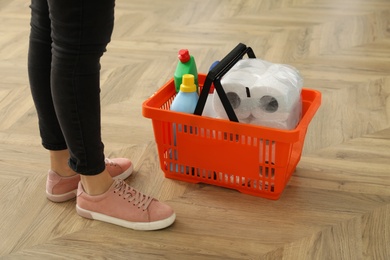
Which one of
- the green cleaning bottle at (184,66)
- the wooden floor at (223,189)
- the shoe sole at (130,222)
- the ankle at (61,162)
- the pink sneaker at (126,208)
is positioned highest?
the green cleaning bottle at (184,66)

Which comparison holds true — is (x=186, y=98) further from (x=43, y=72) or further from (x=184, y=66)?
(x=43, y=72)

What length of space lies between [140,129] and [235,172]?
0.44m

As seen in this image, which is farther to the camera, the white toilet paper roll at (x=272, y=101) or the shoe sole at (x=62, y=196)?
the shoe sole at (x=62, y=196)

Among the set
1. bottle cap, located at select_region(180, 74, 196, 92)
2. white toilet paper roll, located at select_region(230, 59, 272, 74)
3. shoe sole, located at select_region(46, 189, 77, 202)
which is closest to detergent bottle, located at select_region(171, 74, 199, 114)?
bottle cap, located at select_region(180, 74, 196, 92)

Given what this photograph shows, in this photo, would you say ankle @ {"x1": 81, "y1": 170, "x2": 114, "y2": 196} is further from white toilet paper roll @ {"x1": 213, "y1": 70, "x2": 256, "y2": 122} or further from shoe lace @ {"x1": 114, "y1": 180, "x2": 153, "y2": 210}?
white toilet paper roll @ {"x1": 213, "y1": 70, "x2": 256, "y2": 122}

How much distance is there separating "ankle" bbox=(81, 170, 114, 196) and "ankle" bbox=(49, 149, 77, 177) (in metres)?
0.09

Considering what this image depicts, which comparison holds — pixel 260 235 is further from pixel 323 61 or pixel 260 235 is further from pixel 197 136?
pixel 323 61

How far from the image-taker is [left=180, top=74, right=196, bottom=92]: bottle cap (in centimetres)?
134

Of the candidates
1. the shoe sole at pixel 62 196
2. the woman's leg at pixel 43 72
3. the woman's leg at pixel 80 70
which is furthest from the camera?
the shoe sole at pixel 62 196

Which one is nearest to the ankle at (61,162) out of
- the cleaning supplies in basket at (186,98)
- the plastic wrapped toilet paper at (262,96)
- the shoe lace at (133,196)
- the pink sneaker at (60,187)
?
the pink sneaker at (60,187)

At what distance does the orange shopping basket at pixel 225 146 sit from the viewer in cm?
126

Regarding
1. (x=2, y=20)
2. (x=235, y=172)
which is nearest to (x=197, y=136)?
(x=235, y=172)

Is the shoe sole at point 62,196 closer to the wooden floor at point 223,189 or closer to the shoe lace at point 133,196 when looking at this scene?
the wooden floor at point 223,189

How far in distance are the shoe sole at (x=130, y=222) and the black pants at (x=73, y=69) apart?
0.47 feet
